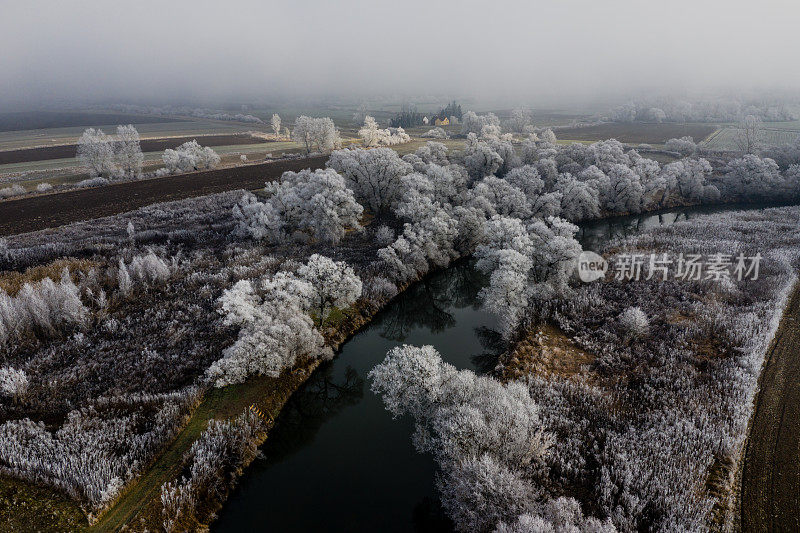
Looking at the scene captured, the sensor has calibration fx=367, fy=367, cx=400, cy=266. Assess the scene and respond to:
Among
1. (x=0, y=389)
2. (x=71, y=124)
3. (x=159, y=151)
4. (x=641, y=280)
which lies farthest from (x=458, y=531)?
(x=71, y=124)

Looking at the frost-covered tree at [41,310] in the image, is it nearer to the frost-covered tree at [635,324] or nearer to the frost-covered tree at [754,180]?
the frost-covered tree at [635,324]

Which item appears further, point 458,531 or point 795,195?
point 795,195

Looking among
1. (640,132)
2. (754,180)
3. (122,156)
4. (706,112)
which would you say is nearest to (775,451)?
(754,180)

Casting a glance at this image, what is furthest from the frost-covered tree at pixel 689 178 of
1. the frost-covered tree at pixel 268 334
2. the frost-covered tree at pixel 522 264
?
the frost-covered tree at pixel 268 334

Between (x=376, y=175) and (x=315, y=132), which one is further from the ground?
(x=315, y=132)

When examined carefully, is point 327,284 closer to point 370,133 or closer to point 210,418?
point 210,418

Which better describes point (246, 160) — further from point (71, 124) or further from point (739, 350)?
point (71, 124)
